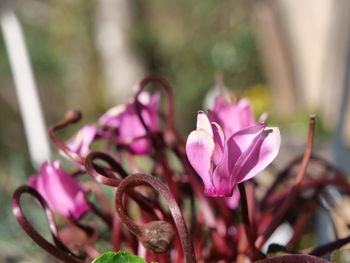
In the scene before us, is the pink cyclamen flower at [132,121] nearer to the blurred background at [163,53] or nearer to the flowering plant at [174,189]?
the flowering plant at [174,189]

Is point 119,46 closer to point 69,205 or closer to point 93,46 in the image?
point 93,46

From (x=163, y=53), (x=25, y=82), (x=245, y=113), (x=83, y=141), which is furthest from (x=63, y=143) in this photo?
(x=163, y=53)

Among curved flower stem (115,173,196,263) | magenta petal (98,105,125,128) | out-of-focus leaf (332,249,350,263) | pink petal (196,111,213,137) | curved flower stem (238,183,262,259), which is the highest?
pink petal (196,111,213,137)

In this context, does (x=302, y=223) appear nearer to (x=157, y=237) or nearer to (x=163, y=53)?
(x=157, y=237)

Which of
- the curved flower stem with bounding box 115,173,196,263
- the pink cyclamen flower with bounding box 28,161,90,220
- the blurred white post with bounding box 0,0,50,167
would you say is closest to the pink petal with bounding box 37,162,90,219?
the pink cyclamen flower with bounding box 28,161,90,220

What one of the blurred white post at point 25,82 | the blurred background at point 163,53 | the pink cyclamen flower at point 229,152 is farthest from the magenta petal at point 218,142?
the blurred background at point 163,53

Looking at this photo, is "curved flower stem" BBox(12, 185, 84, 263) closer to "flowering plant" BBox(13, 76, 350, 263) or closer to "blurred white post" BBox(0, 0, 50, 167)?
"flowering plant" BBox(13, 76, 350, 263)
